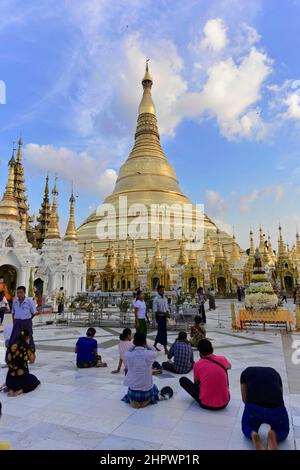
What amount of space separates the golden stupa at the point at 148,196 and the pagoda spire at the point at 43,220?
588cm

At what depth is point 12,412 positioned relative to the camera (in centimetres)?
419

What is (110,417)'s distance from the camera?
4.03 m

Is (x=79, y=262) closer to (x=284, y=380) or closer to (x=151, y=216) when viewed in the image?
(x=151, y=216)

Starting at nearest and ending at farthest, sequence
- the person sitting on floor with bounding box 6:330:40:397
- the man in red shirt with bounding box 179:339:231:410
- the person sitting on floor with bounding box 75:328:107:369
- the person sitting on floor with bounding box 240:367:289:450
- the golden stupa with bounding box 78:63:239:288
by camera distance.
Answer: the person sitting on floor with bounding box 240:367:289:450 → the man in red shirt with bounding box 179:339:231:410 → the person sitting on floor with bounding box 6:330:40:397 → the person sitting on floor with bounding box 75:328:107:369 → the golden stupa with bounding box 78:63:239:288

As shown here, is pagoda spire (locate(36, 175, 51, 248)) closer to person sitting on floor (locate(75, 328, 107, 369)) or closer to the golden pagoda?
the golden pagoda

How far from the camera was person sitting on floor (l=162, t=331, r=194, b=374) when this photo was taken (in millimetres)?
6008

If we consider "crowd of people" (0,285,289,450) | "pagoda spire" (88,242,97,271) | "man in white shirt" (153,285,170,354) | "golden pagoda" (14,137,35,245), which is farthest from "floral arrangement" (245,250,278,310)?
"golden pagoda" (14,137,35,245)

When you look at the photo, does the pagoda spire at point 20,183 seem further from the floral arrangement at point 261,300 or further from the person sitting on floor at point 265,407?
the person sitting on floor at point 265,407

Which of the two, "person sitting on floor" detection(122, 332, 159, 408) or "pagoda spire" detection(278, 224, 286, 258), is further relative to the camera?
"pagoda spire" detection(278, 224, 286, 258)

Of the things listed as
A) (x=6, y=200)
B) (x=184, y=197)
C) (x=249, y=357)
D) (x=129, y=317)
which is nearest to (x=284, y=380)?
(x=249, y=357)

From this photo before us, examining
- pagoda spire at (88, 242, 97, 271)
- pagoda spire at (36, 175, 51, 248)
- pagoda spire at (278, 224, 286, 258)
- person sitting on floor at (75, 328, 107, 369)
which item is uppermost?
pagoda spire at (36, 175, 51, 248)

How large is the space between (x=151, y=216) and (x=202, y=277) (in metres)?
14.8

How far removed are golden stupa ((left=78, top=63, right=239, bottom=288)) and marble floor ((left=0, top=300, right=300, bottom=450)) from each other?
106 ft

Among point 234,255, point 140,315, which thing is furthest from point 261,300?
point 234,255
